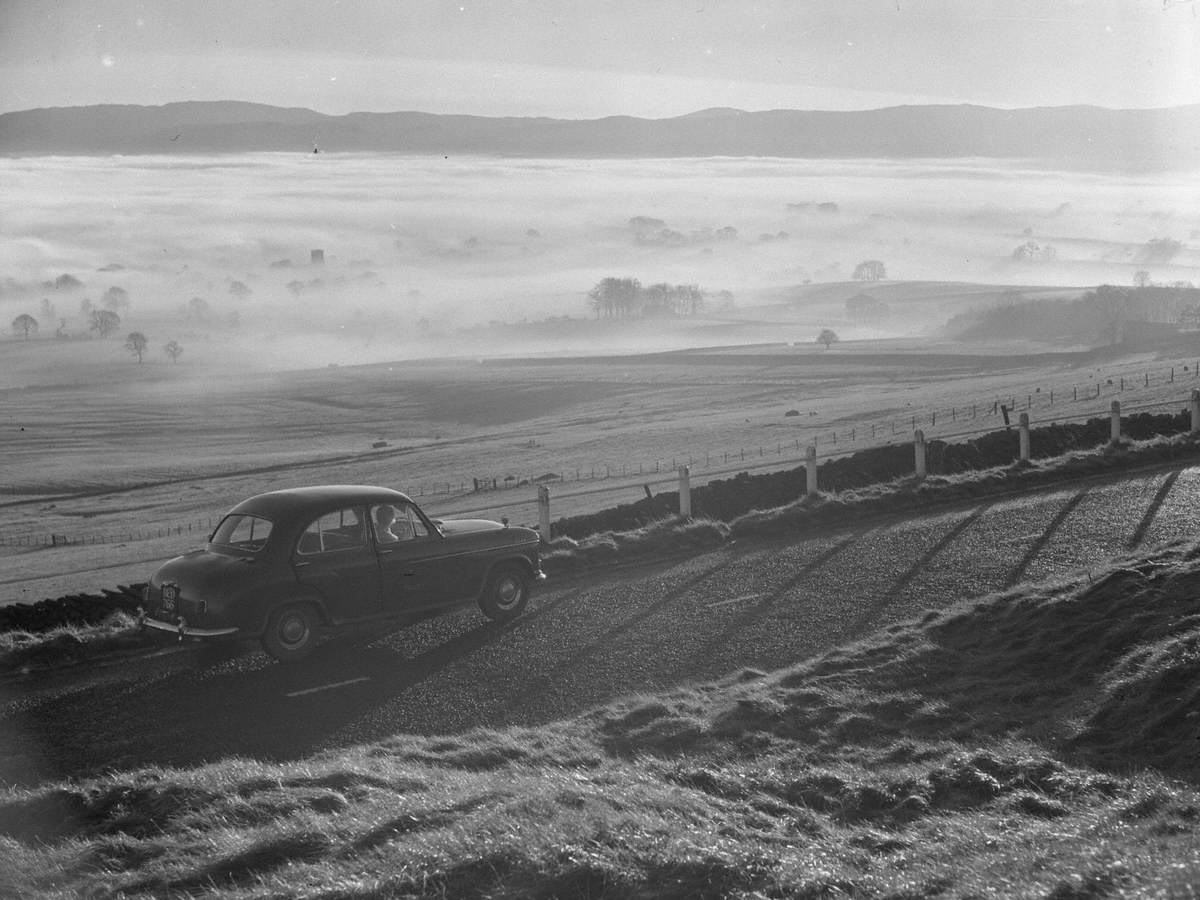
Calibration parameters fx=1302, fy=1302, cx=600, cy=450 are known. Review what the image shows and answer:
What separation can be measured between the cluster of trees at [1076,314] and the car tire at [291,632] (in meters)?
145

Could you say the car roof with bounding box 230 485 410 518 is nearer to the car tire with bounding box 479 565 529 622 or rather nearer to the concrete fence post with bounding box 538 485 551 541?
the car tire with bounding box 479 565 529 622

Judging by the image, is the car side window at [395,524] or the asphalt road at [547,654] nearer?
the asphalt road at [547,654]

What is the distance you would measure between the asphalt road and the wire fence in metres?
27.3

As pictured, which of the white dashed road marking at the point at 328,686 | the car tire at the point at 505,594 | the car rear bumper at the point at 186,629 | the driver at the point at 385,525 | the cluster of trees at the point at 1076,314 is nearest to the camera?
the white dashed road marking at the point at 328,686

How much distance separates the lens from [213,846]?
699cm

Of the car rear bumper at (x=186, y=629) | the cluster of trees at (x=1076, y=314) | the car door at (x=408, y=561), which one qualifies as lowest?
the car rear bumper at (x=186, y=629)

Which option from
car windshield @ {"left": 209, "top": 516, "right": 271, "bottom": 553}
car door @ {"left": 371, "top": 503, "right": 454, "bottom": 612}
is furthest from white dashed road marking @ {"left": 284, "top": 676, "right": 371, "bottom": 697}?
car windshield @ {"left": 209, "top": 516, "right": 271, "bottom": 553}

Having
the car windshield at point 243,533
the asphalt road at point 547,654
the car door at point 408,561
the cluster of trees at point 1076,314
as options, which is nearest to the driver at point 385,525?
the car door at point 408,561

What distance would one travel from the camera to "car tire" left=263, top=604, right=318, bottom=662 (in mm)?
11898

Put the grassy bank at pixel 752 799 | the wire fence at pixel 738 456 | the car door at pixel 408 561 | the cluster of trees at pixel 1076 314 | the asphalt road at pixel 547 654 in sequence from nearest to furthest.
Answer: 1. the grassy bank at pixel 752 799
2. the asphalt road at pixel 547 654
3. the car door at pixel 408 561
4. the wire fence at pixel 738 456
5. the cluster of trees at pixel 1076 314

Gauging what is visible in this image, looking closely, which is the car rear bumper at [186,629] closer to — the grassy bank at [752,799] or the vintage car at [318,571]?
the vintage car at [318,571]

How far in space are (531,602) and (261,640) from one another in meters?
A: 3.53

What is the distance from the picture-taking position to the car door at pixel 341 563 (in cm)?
1220

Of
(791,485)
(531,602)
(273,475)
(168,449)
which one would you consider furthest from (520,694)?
(168,449)
